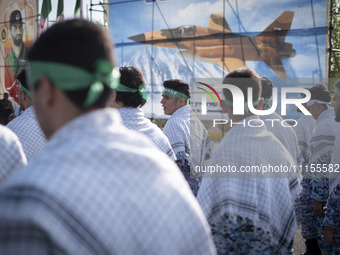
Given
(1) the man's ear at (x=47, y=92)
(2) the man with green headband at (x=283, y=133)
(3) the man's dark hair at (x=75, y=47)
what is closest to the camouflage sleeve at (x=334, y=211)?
(2) the man with green headband at (x=283, y=133)

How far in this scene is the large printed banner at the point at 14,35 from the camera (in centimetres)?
2047

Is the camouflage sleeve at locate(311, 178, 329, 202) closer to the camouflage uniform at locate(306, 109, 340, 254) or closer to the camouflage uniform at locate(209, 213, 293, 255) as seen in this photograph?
the camouflage uniform at locate(306, 109, 340, 254)

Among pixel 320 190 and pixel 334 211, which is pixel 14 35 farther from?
pixel 334 211

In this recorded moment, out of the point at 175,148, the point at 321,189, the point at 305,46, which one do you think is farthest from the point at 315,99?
the point at 305,46

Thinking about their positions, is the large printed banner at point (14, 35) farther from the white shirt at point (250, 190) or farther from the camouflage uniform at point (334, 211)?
the white shirt at point (250, 190)

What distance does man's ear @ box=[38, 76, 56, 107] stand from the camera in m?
1.27

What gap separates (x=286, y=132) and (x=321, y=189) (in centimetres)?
102

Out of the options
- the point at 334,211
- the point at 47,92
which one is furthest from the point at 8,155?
the point at 334,211

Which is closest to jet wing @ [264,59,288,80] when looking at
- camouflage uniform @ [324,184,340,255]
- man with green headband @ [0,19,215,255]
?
camouflage uniform @ [324,184,340,255]

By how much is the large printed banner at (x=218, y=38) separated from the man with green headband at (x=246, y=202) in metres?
8.51

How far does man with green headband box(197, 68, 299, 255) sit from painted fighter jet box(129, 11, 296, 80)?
9192 mm

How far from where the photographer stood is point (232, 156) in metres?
2.66

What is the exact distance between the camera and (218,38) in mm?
13156

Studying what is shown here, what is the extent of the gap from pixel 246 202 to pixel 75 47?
169 centimetres
